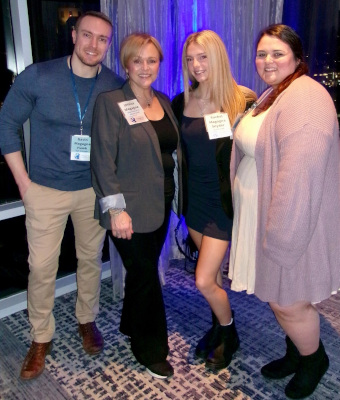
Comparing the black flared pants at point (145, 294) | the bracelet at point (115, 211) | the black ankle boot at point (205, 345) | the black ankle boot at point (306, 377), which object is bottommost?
the black ankle boot at point (205, 345)

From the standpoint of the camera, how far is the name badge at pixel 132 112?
172cm

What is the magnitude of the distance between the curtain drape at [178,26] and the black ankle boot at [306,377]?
1327 mm

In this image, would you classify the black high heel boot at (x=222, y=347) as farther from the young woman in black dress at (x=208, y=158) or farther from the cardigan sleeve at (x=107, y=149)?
the cardigan sleeve at (x=107, y=149)

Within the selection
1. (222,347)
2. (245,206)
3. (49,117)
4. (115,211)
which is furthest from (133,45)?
(222,347)

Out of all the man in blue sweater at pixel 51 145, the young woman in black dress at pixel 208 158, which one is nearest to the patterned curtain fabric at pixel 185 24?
the man in blue sweater at pixel 51 145

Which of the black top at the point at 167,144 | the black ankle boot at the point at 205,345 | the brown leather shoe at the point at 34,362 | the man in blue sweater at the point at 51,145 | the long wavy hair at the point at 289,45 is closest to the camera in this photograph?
the long wavy hair at the point at 289,45

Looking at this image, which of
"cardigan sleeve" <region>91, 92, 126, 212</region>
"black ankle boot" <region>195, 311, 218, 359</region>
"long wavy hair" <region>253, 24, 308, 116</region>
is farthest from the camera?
"black ankle boot" <region>195, 311, 218, 359</region>

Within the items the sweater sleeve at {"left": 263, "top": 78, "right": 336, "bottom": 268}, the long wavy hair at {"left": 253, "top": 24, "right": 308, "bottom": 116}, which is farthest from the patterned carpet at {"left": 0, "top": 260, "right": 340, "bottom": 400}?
the long wavy hair at {"left": 253, "top": 24, "right": 308, "bottom": 116}

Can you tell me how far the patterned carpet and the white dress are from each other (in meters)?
0.56

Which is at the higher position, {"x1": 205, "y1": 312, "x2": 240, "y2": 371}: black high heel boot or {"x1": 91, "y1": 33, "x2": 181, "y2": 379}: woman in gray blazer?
{"x1": 91, "y1": 33, "x2": 181, "y2": 379}: woman in gray blazer

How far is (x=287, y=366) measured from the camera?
1.99m

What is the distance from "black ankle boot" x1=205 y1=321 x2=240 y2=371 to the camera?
2.08 m

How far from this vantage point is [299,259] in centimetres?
154

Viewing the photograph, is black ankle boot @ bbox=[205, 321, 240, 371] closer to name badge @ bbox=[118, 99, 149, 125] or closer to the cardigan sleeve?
the cardigan sleeve
